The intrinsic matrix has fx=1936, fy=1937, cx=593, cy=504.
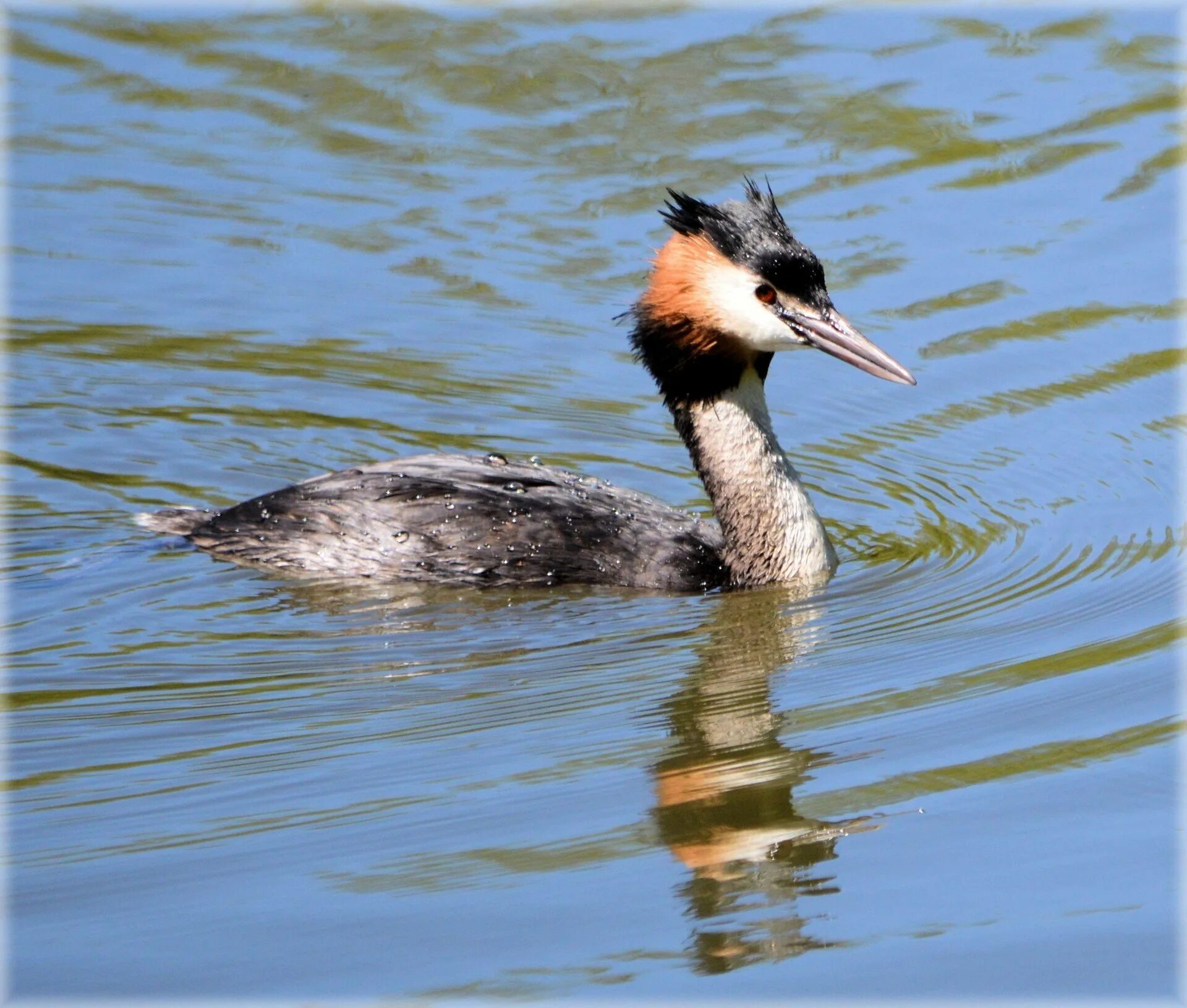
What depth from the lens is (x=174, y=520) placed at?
804 centimetres

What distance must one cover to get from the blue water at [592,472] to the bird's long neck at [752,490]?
0.18 meters

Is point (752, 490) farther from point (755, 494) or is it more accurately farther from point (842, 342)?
point (842, 342)

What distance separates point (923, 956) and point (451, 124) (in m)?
9.65

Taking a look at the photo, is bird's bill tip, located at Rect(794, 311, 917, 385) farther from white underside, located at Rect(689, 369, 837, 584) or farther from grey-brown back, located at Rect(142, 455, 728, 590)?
grey-brown back, located at Rect(142, 455, 728, 590)

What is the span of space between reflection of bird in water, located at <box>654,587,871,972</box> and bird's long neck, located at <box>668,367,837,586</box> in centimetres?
69

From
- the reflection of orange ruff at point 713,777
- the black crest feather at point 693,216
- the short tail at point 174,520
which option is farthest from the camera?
the short tail at point 174,520

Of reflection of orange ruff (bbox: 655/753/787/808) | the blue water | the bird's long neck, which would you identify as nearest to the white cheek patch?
the bird's long neck

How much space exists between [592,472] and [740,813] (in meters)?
3.83

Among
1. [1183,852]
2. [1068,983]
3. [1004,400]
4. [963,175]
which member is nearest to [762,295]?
[1004,400]

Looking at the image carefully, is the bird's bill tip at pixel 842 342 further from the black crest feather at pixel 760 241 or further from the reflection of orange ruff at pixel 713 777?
the reflection of orange ruff at pixel 713 777

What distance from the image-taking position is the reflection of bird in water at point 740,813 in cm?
451

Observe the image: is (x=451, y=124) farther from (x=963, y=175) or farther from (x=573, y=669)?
(x=573, y=669)

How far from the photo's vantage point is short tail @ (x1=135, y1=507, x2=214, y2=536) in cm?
801

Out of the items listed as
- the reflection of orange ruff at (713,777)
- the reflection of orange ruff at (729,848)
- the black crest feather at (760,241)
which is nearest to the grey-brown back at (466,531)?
the black crest feather at (760,241)
